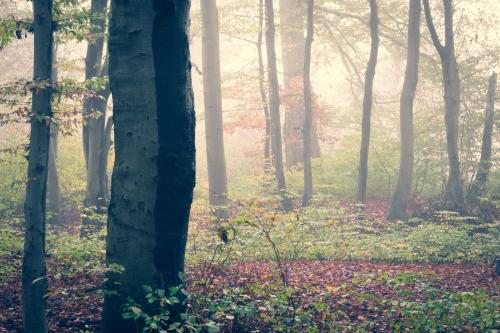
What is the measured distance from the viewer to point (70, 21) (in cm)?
600

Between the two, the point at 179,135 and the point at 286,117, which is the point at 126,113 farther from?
the point at 286,117

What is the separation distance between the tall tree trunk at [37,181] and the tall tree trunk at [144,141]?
38.6 inches

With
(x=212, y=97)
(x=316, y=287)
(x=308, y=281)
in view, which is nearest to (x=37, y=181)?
(x=316, y=287)

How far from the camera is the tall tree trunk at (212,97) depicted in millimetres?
15180

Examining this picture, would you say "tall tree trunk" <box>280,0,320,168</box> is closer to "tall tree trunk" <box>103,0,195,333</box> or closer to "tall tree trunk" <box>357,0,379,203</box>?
"tall tree trunk" <box>357,0,379,203</box>

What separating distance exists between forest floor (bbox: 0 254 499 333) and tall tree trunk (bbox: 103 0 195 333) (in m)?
0.42

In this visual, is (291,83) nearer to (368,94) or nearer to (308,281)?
(368,94)

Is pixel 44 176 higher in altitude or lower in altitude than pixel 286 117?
lower

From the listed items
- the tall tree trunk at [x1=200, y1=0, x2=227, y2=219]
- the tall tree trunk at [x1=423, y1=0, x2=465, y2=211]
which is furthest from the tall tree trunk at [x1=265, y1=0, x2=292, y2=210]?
the tall tree trunk at [x1=423, y1=0, x2=465, y2=211]

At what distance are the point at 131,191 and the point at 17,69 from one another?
102ft

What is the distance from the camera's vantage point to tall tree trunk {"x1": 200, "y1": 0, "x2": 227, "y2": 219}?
49.8ft

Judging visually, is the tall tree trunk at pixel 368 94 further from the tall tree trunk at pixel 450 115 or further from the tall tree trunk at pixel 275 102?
the tall tree trunk at pixel 275 102

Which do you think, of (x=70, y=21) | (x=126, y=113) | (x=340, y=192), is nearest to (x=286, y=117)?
(x=340, y=192)

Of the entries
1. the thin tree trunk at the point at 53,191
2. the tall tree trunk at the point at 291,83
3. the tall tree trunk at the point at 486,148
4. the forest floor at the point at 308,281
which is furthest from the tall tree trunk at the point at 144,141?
the tall tree trunk at the point at 291,83
